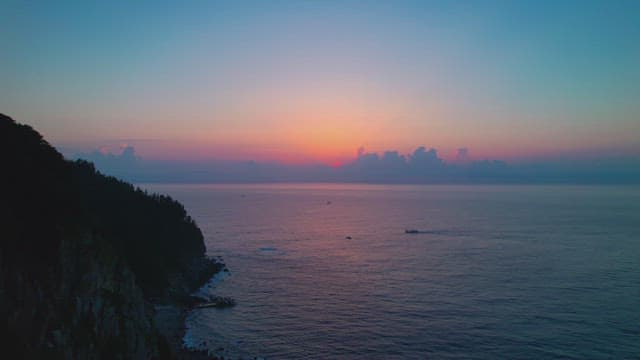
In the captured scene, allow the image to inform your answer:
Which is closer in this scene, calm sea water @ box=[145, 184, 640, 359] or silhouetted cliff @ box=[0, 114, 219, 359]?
silhouetted cliff @ box=[0, 114, 219, 359]

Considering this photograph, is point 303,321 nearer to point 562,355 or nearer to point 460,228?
point 562,355

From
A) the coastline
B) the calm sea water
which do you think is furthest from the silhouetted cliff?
the calm sea water

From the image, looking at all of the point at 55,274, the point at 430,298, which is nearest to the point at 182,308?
the point at 55,274

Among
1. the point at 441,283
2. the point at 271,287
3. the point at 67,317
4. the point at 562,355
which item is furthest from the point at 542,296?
the point at 67,317

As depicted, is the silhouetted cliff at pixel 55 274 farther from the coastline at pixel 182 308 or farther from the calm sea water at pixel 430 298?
the calm sea water at pixel 430 298

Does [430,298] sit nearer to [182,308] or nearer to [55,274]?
[182,308]

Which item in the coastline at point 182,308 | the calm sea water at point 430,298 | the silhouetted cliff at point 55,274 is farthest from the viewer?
the calm sea water at point 430,298

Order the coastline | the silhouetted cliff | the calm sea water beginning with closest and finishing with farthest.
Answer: the silhouetted cliff < the coastline < the calm sea water

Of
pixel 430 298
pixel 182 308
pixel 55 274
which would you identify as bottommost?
pixel 182 308

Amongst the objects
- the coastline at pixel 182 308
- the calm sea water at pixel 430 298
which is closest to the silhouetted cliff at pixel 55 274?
the coastline at pixel 182 308

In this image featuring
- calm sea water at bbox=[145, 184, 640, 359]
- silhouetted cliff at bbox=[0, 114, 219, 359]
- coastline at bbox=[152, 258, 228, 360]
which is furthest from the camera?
calm sea water at bbox=[145, 184, 640, 359]

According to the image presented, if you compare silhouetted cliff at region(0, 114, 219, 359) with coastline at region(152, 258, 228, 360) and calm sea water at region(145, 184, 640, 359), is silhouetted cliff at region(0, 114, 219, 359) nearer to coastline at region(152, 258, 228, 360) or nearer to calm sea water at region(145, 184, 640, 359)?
coastline at region(152, 258, 228, 360)
